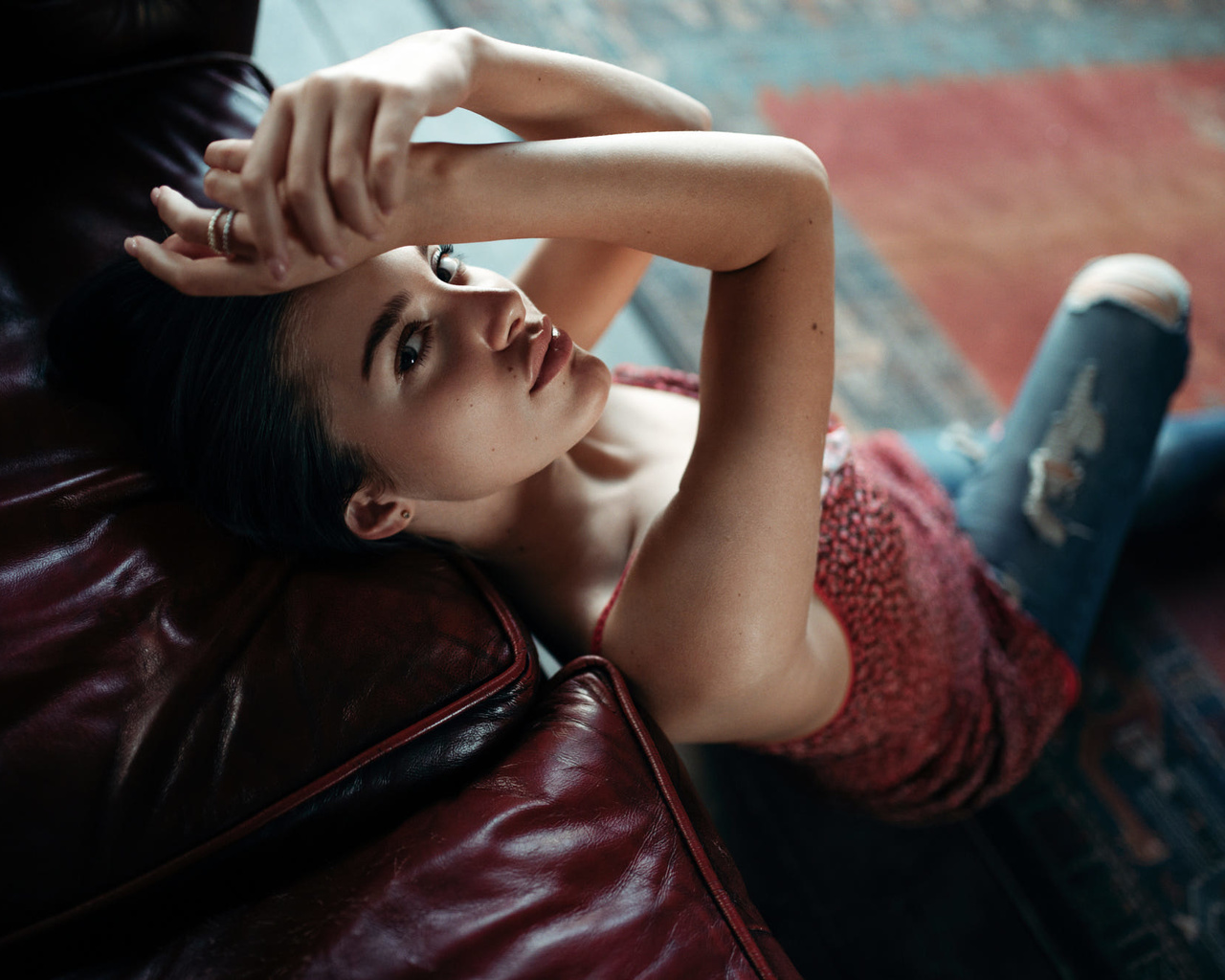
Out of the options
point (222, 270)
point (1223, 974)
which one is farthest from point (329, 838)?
point (1223, 974)

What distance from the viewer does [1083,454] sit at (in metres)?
1.40

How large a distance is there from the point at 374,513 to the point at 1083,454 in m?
1.11

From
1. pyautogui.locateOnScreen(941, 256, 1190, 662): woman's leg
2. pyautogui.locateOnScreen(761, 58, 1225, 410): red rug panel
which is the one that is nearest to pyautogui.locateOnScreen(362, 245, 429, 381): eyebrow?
pyautogui.locateOnScreen(941, 256, 1190, 662): woman's leg

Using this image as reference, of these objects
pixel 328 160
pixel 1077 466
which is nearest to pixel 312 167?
pixel 328 160

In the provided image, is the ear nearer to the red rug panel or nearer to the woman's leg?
the woman's leg

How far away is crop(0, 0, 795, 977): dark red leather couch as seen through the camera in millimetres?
647

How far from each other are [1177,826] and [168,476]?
56.8 inches

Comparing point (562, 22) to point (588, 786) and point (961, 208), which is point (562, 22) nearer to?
point (961, 208)

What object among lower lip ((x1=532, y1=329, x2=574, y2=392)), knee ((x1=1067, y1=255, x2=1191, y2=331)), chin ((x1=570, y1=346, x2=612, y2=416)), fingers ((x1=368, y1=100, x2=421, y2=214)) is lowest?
knee ((x1=1067, y1=255, x2=1191, y2=331))

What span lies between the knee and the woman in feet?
1.89

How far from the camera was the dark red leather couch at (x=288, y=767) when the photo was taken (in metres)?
0.65

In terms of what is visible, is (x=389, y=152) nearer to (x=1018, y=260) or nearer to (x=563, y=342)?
(x=563, y=342)

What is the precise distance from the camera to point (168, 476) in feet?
2.91

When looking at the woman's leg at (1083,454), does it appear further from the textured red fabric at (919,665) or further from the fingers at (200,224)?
the fingers at (200,224)
